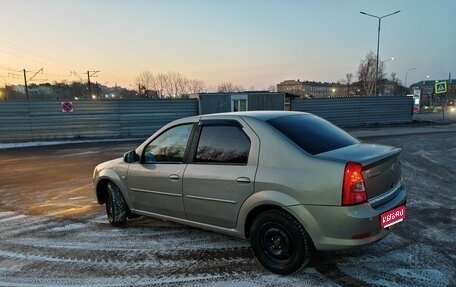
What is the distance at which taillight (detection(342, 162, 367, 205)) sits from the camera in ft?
10.7

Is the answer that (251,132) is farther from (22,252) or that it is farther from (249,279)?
(22,252)

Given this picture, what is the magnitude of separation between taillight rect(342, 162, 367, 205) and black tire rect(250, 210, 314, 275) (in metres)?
A: 0.54

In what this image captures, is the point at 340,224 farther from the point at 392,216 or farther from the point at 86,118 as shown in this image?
the point at 86,118

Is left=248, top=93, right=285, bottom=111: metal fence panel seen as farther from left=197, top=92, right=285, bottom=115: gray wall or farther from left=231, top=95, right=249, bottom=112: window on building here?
left=231, top=95, right=249, bottom=112: window on building

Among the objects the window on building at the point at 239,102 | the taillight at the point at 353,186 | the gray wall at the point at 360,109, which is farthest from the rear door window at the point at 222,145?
the gray wall at the point at 360,109

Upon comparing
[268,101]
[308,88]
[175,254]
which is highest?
[308,88]

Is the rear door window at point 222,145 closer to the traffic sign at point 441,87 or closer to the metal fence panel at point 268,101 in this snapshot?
the metal fence panel at point 268,101

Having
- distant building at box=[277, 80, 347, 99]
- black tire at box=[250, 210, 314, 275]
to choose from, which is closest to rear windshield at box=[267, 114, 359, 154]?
black tire at box=[250, 210, 314, 275]

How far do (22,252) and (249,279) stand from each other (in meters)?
2.95

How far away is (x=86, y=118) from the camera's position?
75.5 ft

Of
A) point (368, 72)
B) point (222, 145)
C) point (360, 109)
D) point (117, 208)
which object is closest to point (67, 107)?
point (117, 208)

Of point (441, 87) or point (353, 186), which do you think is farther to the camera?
point (441, 87)

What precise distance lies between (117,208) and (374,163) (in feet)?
11.9

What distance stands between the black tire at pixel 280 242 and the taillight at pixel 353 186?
1.76ft
